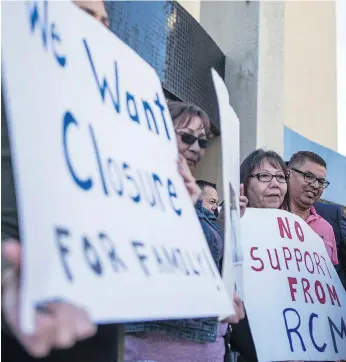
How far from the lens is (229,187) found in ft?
3.42

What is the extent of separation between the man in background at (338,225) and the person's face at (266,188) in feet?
1.43

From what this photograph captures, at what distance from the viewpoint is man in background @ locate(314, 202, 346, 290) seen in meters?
2.01

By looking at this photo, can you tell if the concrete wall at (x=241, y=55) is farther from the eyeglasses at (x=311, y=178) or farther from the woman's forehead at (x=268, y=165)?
the woman's forehead at (x=268, y=165)

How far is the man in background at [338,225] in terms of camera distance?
2008 mm

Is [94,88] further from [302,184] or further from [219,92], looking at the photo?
[302,184]

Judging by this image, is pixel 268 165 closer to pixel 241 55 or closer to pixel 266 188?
pixel 266 188

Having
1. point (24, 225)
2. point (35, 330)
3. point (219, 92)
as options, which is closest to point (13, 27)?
point (24, 225)

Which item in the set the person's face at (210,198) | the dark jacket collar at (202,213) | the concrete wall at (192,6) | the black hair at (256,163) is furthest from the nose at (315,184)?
the concrete wall at (192,6)

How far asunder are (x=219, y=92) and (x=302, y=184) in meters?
1.12

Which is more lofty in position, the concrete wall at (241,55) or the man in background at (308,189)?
the concrete wall at (241,55)

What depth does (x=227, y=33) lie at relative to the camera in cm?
397

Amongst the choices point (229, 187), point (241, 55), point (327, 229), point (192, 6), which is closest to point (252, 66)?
point (241, 55)

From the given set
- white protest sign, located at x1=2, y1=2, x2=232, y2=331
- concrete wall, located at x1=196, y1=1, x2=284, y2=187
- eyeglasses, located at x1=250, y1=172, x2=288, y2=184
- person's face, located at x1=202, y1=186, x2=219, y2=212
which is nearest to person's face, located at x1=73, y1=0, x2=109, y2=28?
white protest sign, located at x1=2, y1=2, x2=232, y2=331

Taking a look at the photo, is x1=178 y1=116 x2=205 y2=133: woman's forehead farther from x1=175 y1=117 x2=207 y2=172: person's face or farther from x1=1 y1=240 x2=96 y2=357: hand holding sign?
x1=1 y1=240 x2=96 y2=357: hand holding sign
